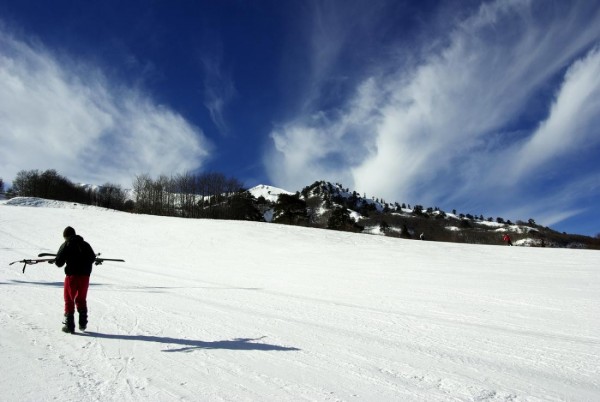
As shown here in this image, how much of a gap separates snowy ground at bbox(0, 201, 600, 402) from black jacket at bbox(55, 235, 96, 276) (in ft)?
3.54

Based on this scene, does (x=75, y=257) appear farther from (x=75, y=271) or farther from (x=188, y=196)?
(x=188, y=196)

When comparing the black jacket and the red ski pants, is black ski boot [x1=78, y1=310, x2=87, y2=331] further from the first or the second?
the black jacket

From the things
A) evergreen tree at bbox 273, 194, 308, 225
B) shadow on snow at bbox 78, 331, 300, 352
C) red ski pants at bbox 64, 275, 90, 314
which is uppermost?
evergreen tree at bbox 273, 194, 308, 225

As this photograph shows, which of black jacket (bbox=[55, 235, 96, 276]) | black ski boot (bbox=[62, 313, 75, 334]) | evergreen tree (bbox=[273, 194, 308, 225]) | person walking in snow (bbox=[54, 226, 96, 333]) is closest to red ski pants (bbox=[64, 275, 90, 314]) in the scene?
person walking in snow (bbox=[54, 226, 96, 333])

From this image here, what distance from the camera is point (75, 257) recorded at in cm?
651

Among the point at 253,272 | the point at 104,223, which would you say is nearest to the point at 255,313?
the point at 253,272

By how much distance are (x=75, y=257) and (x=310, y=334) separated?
449 centimetres

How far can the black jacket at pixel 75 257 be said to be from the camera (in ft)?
21.1

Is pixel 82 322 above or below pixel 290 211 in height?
below

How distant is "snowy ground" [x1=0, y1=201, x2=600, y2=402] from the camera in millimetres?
4254

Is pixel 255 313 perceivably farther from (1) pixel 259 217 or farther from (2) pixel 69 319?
(1) pixel 259 217

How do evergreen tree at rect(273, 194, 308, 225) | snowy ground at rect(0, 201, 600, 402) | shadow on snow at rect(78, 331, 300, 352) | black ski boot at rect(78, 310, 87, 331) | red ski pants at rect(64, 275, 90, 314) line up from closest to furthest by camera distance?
snowy ground at rect(0, 201, 600, 402)
shadow on snow at rect(78, 331, 300, 352)
black ski boot at rect(78, 310, 87, 331)
red ski pants at rect(64, 275, 90, 314)
evergreen tree at rect(273, 194, 308, 225)

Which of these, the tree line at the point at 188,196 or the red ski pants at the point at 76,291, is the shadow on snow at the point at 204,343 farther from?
the tree line at the point at 188,196

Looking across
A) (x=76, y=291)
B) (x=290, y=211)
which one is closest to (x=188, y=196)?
(x=290, y=211)
